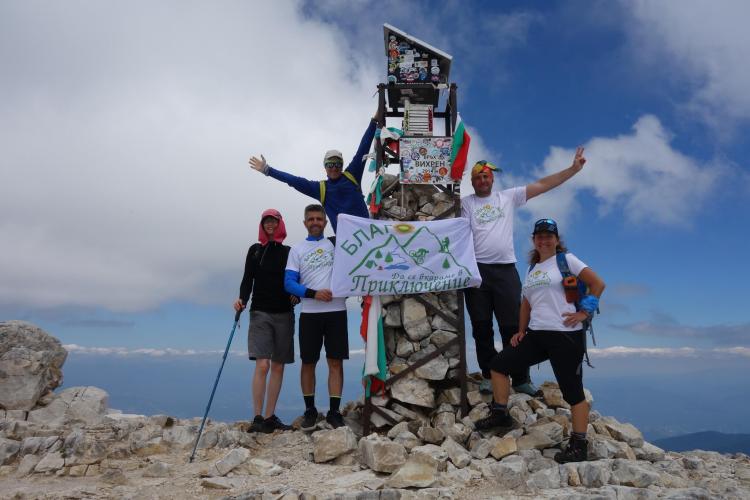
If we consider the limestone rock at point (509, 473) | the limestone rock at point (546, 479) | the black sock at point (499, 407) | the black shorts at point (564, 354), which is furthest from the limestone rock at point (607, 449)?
the black sock at point (499, 407)

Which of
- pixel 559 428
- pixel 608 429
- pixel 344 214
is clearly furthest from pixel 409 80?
pixel 608 429

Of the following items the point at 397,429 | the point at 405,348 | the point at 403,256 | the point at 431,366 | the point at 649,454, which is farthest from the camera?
Answer: the point at 405,348

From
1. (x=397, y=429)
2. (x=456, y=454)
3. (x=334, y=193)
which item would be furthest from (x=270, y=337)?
(x=456, y=454)

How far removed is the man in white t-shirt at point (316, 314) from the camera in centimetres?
769

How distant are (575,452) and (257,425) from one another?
497 centimetres

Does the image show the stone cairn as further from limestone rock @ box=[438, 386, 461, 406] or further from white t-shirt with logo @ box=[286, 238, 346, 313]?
white t-shirt with logo @ box=[286, 238, 346, 313]

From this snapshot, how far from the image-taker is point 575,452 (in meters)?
6.36

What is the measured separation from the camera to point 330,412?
25.9ft

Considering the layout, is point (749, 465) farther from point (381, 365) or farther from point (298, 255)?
point (298, 255)

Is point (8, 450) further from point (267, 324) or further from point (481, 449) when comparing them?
point (481, 449)

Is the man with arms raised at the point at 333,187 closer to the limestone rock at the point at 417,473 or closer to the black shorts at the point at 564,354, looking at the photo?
the black shorts at the point at 564,354

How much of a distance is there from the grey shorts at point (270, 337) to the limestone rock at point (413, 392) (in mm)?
1861

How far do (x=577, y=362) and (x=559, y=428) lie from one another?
1.29 m

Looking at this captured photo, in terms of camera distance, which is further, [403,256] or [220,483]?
[403,256]
